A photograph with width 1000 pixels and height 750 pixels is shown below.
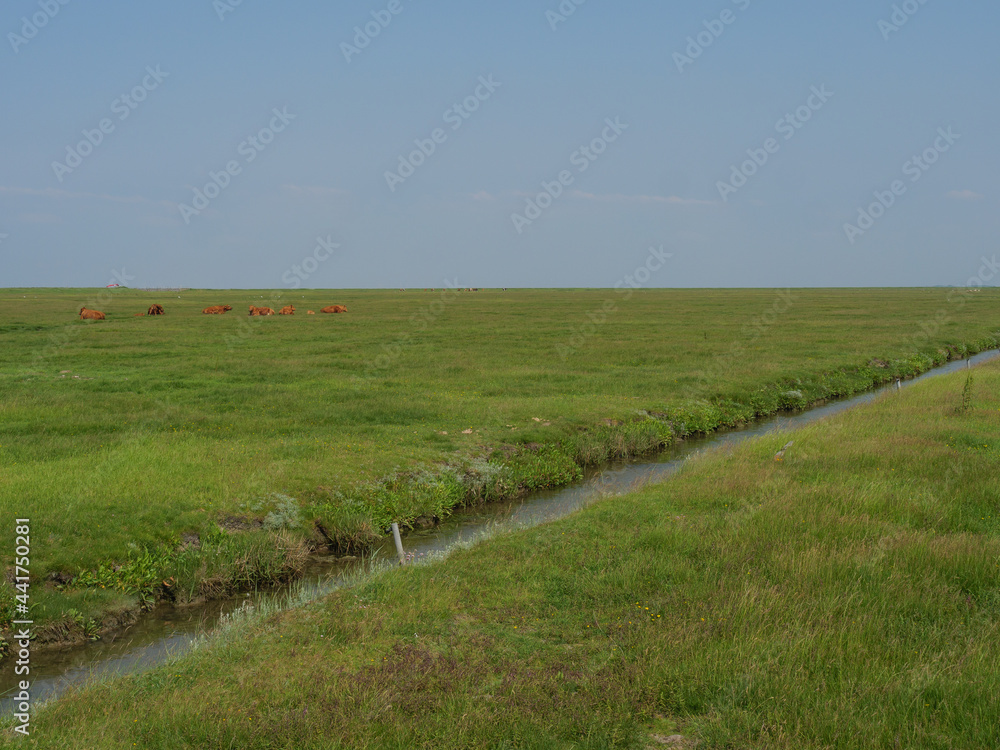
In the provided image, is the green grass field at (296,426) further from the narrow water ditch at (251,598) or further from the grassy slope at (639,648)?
the grassy slope at (639,648)

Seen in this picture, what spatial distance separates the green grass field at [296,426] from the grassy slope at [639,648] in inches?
147

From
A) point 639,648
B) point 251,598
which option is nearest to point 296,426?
point 251,598

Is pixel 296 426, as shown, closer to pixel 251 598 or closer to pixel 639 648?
pixel 251 598

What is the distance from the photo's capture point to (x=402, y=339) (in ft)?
159

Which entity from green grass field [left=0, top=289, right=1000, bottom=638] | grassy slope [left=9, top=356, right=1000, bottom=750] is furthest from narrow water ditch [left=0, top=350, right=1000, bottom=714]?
grassy slope [left=9, top=356, right=1000, bottom=750]

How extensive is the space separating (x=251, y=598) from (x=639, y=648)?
7381 millimetres

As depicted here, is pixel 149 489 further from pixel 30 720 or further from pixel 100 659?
pixel 30 720

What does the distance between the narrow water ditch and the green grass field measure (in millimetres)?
440

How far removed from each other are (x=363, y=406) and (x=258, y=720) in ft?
58.0

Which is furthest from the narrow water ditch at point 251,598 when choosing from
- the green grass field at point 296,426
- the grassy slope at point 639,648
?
the grassy slope at point 639,648

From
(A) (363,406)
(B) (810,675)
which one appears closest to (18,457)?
(A) (363,406)

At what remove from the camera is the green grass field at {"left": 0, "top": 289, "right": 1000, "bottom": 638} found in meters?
12.5

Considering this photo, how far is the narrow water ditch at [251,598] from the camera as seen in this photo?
9.47m

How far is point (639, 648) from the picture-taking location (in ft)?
25.7
